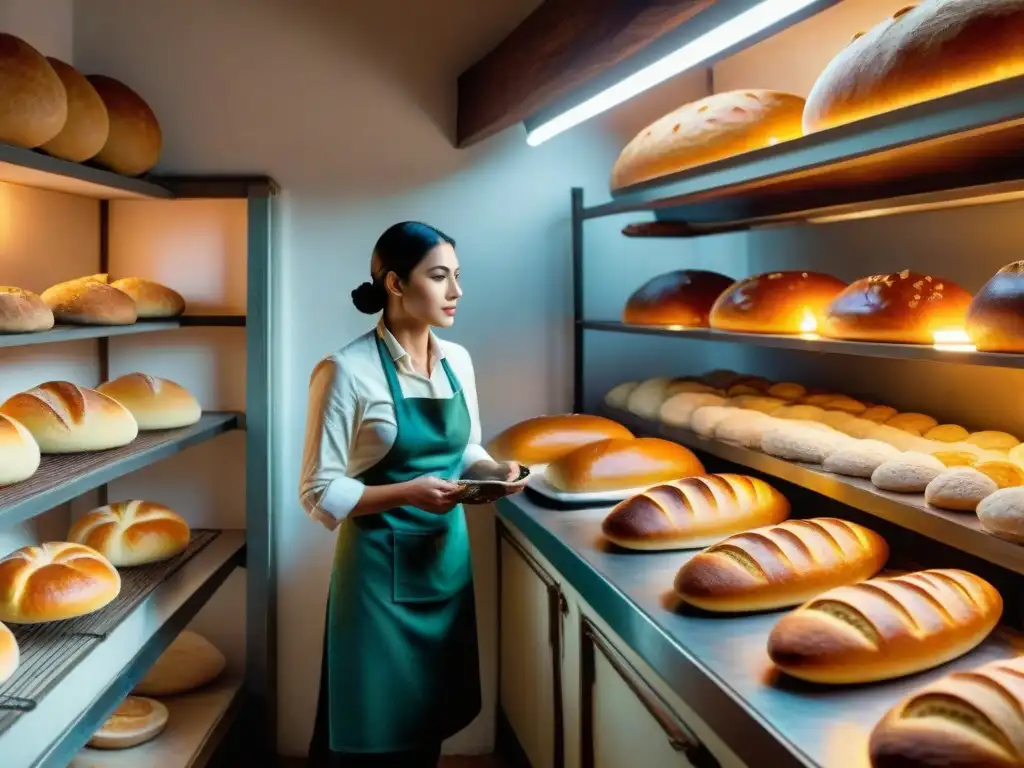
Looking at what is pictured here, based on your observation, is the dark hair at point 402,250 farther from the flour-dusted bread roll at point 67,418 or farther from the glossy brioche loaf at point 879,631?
the glossy brioche loaf at point 879,631

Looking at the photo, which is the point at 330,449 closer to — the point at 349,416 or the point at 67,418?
the point at 349,416

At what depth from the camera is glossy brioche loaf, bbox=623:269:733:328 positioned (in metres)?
2.40

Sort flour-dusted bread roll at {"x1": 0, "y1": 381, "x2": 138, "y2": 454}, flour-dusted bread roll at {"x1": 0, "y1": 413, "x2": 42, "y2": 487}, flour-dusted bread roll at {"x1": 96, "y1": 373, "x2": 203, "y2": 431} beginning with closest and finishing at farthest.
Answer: flour-dusted bread roll at {"x1": 0, "y1": 413, "x2": 42, "y2": 487} < flour-dusted bread roll at {"x1": 0, "y1": 381, "x2": 138, "y2": 454} < flour-dusted bread roll at {"x1": 96, "y1": 373, "x2": 203, "y2": 431}

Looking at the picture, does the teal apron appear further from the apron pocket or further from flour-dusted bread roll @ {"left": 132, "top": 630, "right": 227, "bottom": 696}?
flour-dusted bread roll @ {"left": 132, "top": 630, "right": 227, "bottom": 696}

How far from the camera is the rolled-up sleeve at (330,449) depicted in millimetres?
1878

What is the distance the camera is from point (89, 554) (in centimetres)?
196

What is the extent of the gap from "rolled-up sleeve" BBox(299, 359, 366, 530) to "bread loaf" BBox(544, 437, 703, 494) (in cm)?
50

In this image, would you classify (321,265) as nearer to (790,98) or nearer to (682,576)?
(790,98)

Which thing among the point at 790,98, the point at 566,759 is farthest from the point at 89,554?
the point at 790,98

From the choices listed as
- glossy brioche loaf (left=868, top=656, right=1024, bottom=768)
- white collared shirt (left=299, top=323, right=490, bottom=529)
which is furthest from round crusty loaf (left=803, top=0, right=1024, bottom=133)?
white collared shirt (left=299, top=323, right=490, bottom=529)

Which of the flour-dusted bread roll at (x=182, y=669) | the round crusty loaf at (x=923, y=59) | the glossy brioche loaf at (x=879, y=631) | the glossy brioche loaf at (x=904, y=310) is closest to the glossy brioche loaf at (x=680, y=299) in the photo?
the glossy brioche loaf at (x=904, y=310)

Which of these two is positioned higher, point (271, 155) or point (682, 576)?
point (271, 155)

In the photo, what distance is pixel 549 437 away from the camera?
2.45 metres

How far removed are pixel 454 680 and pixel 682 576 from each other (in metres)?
0.85
